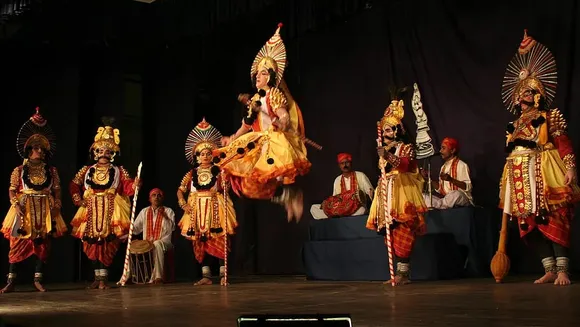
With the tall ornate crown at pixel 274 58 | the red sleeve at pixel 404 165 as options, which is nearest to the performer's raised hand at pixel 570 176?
the red sleeve at pixel 404 165

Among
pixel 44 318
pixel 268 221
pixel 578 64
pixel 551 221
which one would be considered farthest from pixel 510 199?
pixel 268 221

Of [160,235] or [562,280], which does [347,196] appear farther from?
[562,280]

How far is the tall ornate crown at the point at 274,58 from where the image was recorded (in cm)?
578

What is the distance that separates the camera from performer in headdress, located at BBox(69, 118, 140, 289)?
6.69m

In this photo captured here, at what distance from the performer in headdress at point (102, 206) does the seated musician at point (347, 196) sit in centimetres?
197

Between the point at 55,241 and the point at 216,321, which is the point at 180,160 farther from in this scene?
the point at 216,321

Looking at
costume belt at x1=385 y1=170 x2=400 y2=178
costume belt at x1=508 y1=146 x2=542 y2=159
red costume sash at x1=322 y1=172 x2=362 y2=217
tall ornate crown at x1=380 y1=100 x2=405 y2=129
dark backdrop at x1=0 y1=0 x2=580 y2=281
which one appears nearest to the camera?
costume belt at x1=508 y1=146 x2=542 y2=159

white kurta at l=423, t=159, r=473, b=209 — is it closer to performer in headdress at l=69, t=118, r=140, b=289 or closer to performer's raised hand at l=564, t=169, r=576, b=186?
performer's raised hand at l=564, t=169, r=576, b=186

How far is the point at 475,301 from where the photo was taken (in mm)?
3750

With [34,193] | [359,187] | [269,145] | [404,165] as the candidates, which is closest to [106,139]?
[34,193]

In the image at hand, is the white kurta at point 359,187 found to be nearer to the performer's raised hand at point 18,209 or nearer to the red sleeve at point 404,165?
the red sleeve at point 404,165

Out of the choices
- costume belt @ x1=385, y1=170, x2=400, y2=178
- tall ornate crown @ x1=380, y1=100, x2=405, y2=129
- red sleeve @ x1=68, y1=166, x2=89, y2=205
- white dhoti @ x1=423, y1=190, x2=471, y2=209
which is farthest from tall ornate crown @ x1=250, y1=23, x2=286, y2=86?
red sleeve @ x1=68, y1=166, x2=89, y2=205

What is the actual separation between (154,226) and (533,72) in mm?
4536

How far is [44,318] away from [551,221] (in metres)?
3.56
